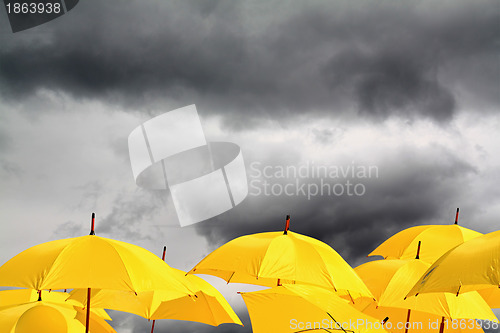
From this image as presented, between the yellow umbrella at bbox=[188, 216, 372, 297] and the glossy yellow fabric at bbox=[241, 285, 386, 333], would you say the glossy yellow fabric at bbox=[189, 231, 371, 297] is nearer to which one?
the yellow umbrella at bbox=[188, 216, 372, 297]

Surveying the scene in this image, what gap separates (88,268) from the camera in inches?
321

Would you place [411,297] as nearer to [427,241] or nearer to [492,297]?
[492,297]

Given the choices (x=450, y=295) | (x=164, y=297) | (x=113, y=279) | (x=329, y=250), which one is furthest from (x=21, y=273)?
(x=450, y=295)

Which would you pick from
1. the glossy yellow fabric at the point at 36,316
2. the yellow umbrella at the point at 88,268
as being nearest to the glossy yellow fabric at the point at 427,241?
the yellow umbrella at the point at 88,268

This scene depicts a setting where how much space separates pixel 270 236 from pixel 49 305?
13.6 feet

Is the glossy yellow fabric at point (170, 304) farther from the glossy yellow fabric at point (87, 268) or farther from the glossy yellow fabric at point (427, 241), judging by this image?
the glossy yellow fabric at point (427, 241)

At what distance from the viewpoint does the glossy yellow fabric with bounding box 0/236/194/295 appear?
8031mm

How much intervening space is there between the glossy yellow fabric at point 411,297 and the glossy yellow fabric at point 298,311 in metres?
1.41

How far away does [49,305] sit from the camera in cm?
888

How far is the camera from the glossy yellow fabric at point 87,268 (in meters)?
8.03

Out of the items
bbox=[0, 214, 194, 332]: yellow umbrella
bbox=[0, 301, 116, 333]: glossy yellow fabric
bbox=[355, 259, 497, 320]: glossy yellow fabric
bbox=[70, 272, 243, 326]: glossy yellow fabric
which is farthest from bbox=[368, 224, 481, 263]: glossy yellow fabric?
bbox=[0, 301, 116, 333]: glossy yellow fabric

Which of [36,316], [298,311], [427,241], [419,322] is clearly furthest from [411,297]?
[36,316]

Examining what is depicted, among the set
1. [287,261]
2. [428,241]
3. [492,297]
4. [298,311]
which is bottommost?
[298,311]

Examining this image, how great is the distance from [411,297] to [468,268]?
3.28 m
